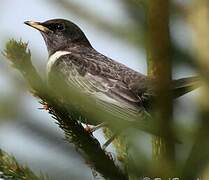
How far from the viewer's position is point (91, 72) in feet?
16.9

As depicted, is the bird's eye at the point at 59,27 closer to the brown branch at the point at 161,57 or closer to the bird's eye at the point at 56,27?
the bird's eye at the point at 56,27

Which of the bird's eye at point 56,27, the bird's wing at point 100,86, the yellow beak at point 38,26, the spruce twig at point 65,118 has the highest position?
the bird's eye at point 56,27

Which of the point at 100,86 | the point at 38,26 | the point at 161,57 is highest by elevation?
the point at 38,26

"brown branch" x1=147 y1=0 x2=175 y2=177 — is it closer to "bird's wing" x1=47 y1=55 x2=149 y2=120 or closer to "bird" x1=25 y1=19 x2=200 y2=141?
"bird" x1=25 y1=19 x2=200 y2=141

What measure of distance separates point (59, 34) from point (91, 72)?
4.70ft

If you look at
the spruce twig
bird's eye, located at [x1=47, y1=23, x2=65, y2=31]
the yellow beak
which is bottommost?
the spruce twig

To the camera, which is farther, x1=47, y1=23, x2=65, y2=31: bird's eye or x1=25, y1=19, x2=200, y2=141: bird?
x1=47, y1=23, x2=65, y2=31: bird's eye

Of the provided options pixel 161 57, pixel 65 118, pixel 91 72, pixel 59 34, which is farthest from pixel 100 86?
pixel 161 57

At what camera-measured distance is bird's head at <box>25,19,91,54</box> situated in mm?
6258

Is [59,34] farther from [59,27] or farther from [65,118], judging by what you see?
[65,118]

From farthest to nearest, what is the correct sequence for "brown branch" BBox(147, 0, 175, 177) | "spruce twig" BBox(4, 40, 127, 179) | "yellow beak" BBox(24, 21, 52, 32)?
"yellow beak" BBox(24, 21, 52, 32), "spruce twig" BBox(4, 40, 127, 179), "brown branch" BBox(147, 0, 175, 177)

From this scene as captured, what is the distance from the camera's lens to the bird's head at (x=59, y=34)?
20.5ft

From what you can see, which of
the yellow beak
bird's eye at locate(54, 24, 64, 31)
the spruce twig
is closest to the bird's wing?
the yellow beak

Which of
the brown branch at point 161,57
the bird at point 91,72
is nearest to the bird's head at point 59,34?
the bird at point 91,72
